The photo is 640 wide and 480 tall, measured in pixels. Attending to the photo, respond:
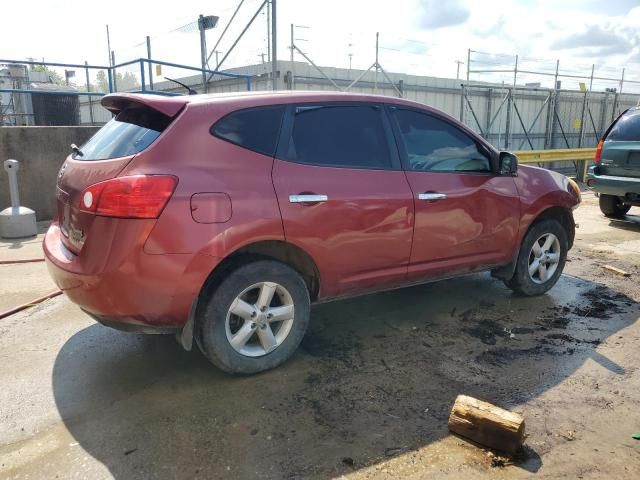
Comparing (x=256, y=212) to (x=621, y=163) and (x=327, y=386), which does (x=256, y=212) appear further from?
(x=621, y=163)

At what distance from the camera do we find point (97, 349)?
3814 millimetres

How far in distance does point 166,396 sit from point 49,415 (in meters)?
0.64

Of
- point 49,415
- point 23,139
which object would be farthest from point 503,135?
point 49,415

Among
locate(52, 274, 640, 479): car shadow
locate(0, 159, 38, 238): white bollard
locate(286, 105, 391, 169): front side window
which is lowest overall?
locate(52, 274, 640, 479): car shadow

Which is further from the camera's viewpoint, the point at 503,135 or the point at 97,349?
the point at 503,135

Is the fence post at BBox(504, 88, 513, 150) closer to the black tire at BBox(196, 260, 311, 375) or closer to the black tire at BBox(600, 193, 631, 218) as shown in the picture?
the black tire at BBox(600, 193, 631, 218)

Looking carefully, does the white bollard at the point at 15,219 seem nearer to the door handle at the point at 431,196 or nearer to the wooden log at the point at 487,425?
the door handle at the point at 431,196

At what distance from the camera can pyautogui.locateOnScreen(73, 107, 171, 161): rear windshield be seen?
3092 mm

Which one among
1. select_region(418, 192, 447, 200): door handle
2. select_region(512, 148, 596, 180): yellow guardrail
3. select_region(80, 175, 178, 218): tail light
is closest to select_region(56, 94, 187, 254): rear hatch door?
select_region(80, 175, 178, 218): tail light

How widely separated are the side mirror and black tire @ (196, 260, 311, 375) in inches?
84.5

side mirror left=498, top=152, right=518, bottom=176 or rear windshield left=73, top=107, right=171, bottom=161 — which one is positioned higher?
rear windshield left=73, top=107, right=171, bottom=161

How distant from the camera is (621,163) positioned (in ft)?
26.5

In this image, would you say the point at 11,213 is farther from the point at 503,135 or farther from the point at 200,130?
the point at 503,135

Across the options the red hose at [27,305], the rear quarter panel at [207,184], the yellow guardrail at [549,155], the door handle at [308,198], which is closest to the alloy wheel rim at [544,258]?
the door handle at [308,198]
